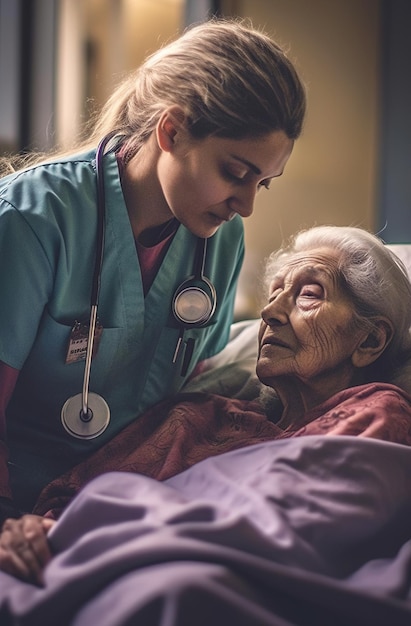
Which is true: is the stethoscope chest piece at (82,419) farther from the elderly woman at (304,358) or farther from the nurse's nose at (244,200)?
the nurse's nose at (244,200)

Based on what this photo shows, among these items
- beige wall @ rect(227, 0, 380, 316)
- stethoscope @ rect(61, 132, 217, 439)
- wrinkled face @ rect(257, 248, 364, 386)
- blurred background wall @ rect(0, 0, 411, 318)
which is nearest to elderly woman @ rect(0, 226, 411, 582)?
wrinkled face @ rect(257, 248, 364, 386)

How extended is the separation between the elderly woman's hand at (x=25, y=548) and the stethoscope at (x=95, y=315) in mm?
292

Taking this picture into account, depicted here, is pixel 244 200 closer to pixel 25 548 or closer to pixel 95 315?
pixel 95 315

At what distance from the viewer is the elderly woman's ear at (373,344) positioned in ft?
5.14

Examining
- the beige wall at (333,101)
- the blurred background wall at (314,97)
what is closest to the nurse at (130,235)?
the blurred background wall at (314,97)

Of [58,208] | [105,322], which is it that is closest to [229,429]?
[105,322]

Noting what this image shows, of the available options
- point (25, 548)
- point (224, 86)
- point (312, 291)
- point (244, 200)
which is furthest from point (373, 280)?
point (25, 548)

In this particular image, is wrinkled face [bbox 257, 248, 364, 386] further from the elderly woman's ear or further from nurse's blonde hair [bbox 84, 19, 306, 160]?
nurse's blonde hair [bbox 84, 19, 306, 160]

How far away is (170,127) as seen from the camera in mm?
1455

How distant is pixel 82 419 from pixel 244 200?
0.51 m

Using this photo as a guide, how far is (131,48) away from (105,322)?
359cm

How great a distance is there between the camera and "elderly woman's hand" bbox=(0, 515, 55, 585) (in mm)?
1066

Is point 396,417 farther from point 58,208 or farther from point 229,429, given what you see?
point 58,208

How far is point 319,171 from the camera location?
4.31 metres
